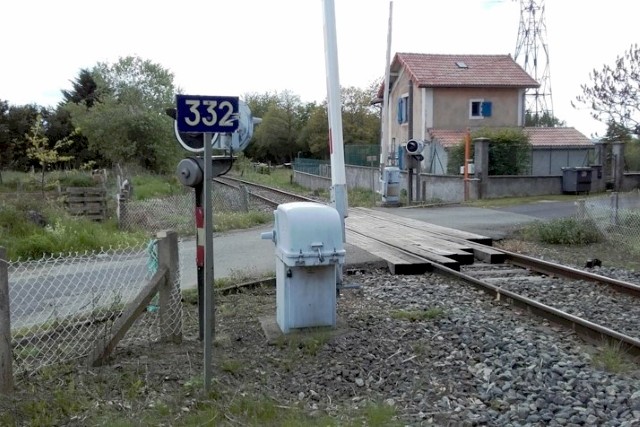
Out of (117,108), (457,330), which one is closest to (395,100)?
(117,108)

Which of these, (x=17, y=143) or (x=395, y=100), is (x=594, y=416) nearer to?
(x=395, y=100)

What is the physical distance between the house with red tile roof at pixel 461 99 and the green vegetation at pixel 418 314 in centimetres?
2351

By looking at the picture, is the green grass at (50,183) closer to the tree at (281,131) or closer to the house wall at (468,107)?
the house wall at (468,107)

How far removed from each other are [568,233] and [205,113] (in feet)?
34.1

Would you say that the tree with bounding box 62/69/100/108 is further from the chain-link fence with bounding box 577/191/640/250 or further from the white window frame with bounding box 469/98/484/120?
the chain-link fence with bounding box 577/191/640/250

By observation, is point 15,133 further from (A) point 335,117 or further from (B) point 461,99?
(A) point 335,117

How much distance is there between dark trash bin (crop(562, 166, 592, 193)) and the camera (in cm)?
2462

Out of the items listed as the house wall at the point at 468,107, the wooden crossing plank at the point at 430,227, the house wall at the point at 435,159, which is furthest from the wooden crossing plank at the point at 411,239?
the house wall at the point at 468,107

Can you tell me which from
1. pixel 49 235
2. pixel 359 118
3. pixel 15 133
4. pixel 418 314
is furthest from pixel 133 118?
pixel 418 314

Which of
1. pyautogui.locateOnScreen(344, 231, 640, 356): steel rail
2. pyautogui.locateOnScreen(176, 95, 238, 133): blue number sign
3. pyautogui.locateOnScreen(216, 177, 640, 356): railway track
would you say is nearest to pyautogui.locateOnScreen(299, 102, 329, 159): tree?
pyautogui.locateOnScreen(216, 177, 640, 356): railway track

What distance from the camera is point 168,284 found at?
5820 mm

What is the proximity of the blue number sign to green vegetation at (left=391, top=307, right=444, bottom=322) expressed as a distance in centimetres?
341

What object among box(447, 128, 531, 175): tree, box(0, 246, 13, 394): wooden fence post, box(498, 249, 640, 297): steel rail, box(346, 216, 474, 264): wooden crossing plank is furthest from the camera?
box(447, 128, 531, 175): tree

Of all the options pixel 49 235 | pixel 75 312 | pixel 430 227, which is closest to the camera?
pixel 75 312
